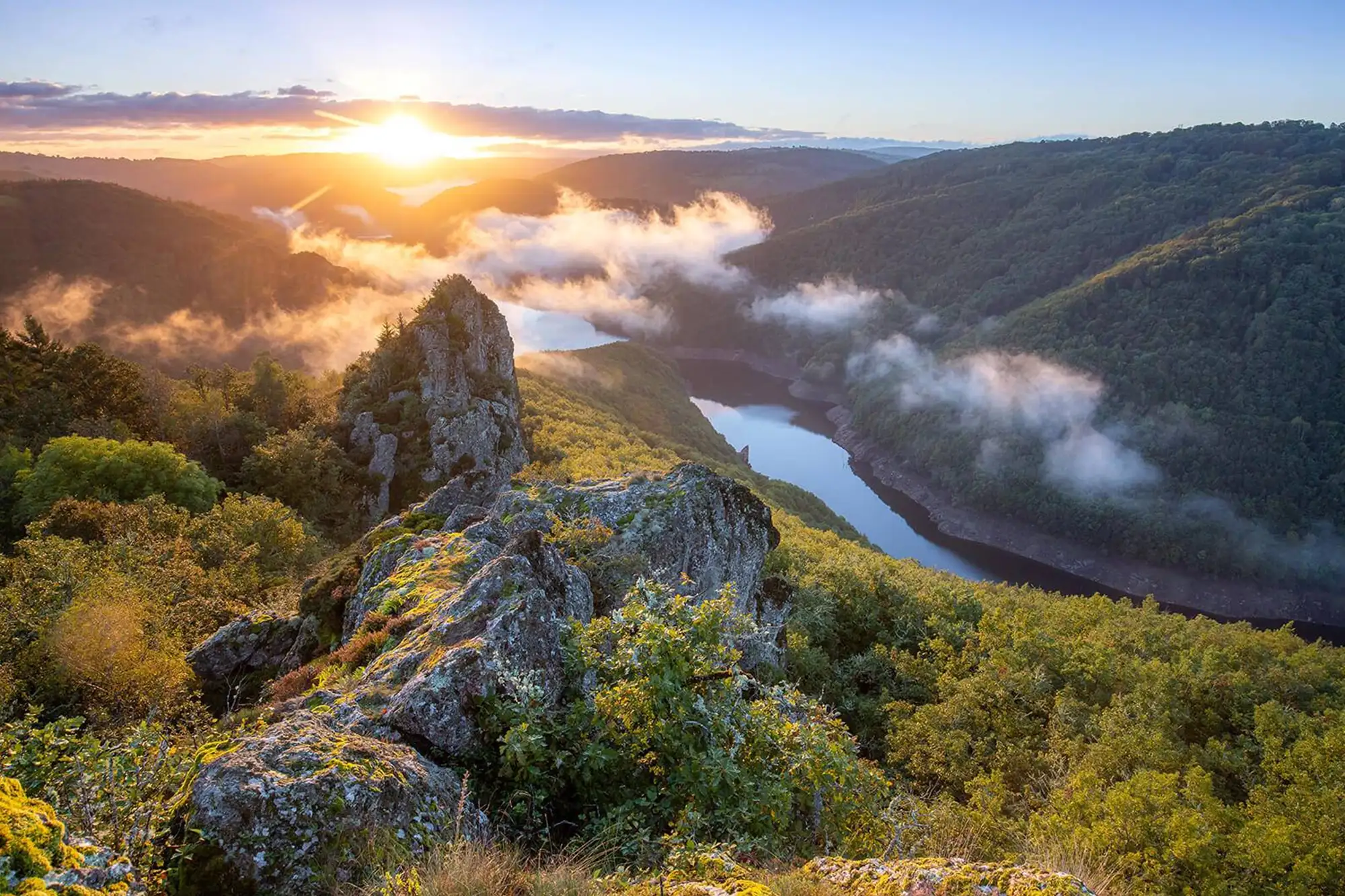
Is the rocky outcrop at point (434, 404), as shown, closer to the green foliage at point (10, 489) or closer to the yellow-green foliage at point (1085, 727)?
the green foliage at point (10, 489)

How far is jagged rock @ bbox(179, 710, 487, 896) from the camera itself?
568cm

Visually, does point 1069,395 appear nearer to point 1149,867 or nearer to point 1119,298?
point 1119,298

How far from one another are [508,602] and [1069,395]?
19473 cm

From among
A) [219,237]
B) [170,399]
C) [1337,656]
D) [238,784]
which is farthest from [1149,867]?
[219,237]

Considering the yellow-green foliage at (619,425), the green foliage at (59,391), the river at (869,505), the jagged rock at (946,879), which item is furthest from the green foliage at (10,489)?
the river at (869,505)

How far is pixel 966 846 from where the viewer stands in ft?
32.5

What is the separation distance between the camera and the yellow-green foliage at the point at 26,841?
4.21 metres

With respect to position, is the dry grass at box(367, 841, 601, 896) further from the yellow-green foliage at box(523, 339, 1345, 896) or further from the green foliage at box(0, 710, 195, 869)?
the yellow-green foliage at box(523, 339, 1345, 896)

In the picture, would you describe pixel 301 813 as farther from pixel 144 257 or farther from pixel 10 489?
pixel 144 257

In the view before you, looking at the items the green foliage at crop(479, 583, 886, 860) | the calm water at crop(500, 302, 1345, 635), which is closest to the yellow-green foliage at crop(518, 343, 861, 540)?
the calm water at crop(500, 302, 1345, 635)

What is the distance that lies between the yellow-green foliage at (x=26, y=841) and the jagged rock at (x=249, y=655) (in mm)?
11110

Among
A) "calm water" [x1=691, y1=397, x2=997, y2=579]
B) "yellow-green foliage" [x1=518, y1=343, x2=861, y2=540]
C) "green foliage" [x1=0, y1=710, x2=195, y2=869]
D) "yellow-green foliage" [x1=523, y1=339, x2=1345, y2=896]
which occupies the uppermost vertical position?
"green foliage" [x1=0, y1=710, x2=195, y2=869]

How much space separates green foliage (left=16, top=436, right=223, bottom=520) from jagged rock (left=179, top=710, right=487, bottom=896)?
28828 millimetres

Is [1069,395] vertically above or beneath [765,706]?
beneath
